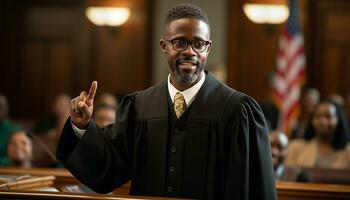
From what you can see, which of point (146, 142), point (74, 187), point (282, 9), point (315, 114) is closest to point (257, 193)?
point (146, 142)

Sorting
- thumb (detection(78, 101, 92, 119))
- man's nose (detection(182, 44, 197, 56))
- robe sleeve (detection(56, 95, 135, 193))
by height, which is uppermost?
man's nose (detection(182, 44, 197, 56))

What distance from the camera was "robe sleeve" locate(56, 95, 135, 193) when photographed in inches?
126

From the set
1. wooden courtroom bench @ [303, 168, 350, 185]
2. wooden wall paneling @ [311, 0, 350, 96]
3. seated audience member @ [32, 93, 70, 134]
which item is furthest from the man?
wooden wall paneling @ [311, 0, 350, 96]

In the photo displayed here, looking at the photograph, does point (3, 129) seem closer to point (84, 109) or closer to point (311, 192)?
point (311, 192)

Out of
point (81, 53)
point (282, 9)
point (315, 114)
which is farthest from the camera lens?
point (81, 53)

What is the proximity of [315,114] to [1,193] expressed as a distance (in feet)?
15.0

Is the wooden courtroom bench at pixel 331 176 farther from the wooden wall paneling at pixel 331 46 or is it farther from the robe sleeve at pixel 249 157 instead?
the wooden wall paneling at pixel 331 46

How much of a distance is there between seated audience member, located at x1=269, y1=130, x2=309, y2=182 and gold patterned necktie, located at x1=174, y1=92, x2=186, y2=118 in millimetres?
2404

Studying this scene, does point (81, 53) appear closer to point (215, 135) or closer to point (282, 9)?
point (282, 9)

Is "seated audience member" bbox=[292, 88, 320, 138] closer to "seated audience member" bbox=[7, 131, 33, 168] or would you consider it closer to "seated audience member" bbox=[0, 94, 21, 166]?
"seated audience member" bbox=[0, 94, 21, 166]

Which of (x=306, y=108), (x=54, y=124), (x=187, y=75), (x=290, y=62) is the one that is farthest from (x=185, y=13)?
(x=306, y=108)

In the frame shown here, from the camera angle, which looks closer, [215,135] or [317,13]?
[215,135]

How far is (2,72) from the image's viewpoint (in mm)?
13477

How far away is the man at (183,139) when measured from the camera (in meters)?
3.08
